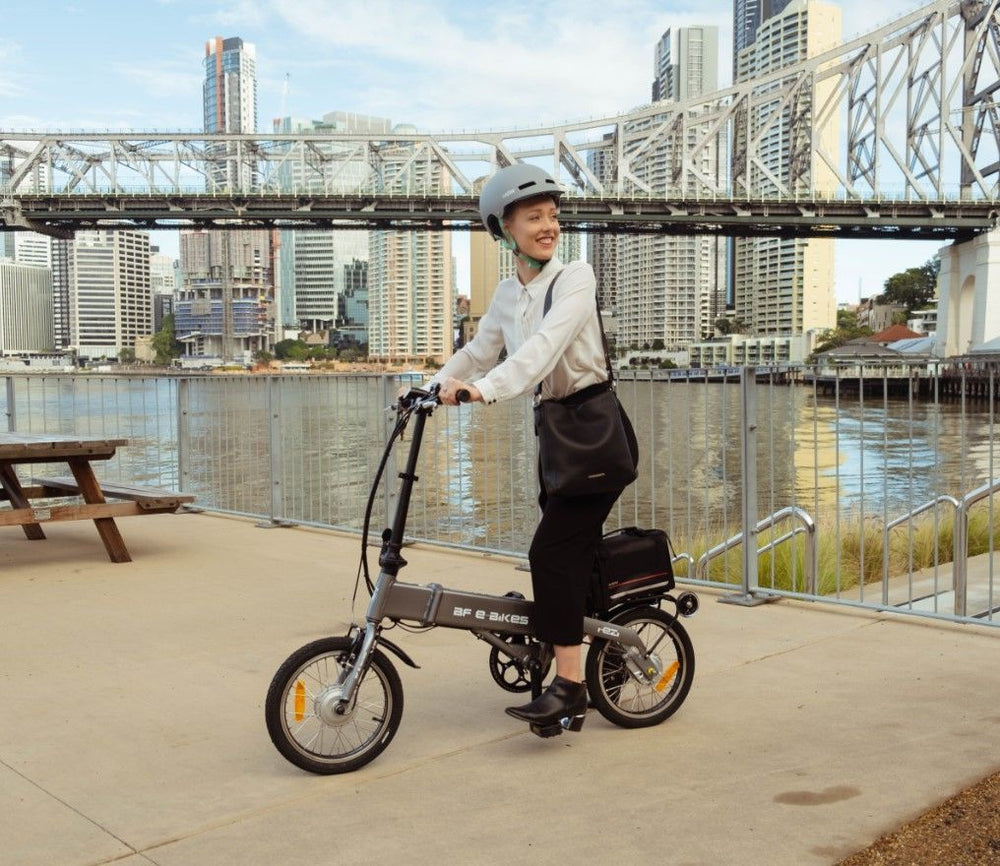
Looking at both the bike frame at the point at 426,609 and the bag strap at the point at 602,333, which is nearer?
the bike frame at the point at 426,609

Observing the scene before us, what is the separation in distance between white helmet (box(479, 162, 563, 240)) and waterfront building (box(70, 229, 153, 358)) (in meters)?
125

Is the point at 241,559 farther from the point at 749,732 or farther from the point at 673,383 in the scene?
the point at 749,732

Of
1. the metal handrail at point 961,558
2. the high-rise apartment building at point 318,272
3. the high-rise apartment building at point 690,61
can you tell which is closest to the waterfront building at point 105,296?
the high-rise apartment building at point 318,272

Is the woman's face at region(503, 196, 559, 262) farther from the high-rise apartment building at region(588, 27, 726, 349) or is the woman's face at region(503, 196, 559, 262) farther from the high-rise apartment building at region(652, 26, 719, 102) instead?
the high-rise apartment building at region(652, 26, 719, 102)

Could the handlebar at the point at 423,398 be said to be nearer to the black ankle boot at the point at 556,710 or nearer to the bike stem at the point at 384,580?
the bike stem at the point at 384,580

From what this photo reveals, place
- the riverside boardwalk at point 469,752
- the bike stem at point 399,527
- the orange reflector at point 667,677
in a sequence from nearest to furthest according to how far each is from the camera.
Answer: the riverside boardwalk at point 469,752, the bike stem at point 399,527, the orange reflector at point 667,677

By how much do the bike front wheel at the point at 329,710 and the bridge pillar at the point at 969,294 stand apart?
64725mm

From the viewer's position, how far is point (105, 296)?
126 m

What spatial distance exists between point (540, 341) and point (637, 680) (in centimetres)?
117

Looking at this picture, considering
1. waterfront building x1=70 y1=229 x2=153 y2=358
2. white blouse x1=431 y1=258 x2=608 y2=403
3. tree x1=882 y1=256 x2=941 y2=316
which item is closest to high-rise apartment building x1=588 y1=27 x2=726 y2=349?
tree x1=882 y1=256 x2=941 y2=316

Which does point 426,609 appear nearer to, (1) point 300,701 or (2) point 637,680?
(1) point 300,701

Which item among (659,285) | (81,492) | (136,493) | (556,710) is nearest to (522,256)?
(556,710)

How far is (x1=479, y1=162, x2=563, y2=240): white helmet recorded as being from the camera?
3.30 meters

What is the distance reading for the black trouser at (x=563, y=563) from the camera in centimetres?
339
